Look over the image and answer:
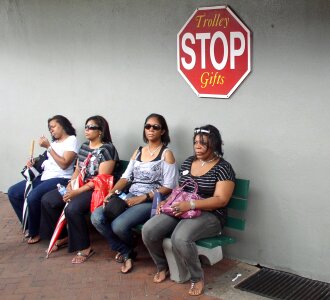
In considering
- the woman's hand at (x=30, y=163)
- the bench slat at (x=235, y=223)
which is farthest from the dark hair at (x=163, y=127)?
the woman's hand at (x=30, y=163)

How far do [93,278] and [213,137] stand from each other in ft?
5.65

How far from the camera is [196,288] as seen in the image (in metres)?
4.14

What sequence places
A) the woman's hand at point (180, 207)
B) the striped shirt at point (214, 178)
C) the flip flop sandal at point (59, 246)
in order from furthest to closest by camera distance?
the flip flop sandal at point (59, 246), the striped shirt at point (214, 178), the woman's hand at point (180, 207)

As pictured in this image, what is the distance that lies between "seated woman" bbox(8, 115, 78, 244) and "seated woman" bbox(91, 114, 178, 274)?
95cm

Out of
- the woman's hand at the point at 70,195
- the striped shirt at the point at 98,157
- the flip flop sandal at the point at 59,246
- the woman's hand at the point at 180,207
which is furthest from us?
the flip flop sandal at the point at 59,246

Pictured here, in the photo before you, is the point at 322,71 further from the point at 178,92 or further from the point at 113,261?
the point at 113,261

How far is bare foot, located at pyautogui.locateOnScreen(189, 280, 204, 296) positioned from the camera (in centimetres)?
411

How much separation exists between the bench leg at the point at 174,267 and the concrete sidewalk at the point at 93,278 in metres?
0.06

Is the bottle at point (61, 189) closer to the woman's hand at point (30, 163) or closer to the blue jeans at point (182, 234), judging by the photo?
the woman's hand at point (30, 163)

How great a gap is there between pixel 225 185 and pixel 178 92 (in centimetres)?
130

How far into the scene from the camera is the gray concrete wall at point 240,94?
4.20 meters

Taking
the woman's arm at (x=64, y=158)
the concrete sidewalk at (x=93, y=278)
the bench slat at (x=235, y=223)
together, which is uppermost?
the woman's arm at (x=64, y=158)

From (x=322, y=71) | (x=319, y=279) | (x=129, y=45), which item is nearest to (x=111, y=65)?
(x=129, y=45)

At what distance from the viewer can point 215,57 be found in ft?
15.4
